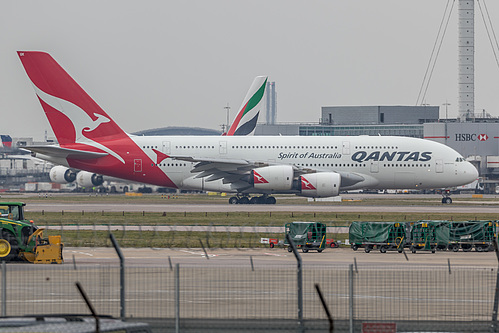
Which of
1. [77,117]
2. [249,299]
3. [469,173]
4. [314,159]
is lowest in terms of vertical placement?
[249,299]

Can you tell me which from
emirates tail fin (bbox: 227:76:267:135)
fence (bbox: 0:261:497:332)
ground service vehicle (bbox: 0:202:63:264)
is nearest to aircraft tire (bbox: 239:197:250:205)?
emirates tail fin (bbox: 227:76:267:135)

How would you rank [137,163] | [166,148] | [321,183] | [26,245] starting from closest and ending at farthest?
[26,245]
[321,183]
[137,163]
[166,148]

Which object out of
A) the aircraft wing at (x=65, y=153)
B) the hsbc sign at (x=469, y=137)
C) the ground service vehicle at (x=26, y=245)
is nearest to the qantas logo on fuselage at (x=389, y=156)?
the aircraft wing at (x=65, y=153)

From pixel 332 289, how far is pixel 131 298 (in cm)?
492

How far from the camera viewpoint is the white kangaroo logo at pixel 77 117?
6400 centimetres

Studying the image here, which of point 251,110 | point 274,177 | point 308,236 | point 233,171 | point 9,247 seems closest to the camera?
point 9,247

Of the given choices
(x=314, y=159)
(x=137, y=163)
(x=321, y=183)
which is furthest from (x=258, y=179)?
(x=137, y=163)

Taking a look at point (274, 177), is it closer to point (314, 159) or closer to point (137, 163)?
point (314, 159)

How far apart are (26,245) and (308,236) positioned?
1095 cm

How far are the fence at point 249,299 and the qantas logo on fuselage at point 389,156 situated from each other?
43934 mm

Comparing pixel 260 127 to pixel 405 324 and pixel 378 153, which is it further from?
pixel 405 324

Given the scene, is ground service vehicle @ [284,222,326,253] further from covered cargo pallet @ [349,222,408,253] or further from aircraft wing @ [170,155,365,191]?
aircraft wing @ [170,155,365,191]

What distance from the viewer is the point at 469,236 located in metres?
32.8

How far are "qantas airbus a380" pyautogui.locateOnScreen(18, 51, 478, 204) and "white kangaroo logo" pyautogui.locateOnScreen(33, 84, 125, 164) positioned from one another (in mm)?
77
